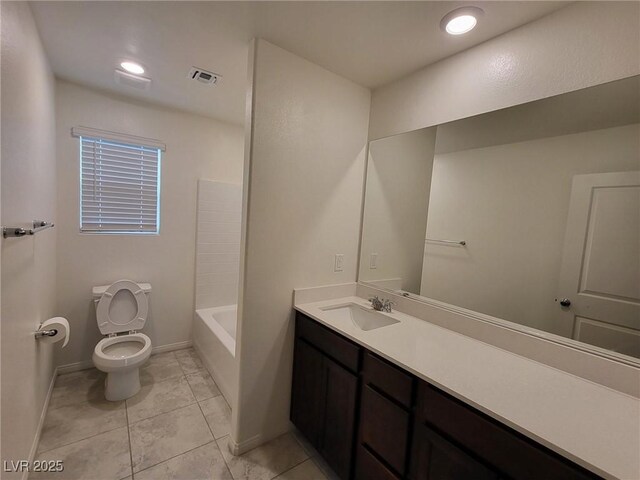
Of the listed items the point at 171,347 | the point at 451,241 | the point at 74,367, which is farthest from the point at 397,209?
the point at 74,367

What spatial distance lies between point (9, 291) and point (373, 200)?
2.05 meters

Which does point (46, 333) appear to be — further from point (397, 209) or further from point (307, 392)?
point (397, 209)

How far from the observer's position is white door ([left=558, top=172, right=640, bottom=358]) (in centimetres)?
114

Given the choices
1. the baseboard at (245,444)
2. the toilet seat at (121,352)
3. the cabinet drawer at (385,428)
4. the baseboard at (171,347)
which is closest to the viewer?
Answer: the cabinet drawer at (385,428)

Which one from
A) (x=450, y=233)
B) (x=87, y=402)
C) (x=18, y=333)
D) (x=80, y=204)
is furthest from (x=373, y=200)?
(x=87, y=402)

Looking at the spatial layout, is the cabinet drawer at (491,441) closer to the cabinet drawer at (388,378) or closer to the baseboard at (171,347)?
the cabinet drawer at (388,378)

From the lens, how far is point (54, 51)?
174cm

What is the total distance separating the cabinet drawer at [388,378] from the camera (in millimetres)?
1182

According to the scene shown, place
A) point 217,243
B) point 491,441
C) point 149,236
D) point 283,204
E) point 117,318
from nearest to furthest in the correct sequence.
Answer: point 491,441 → point 283,204 → point 117,318 → point 149,236 → point 217,243

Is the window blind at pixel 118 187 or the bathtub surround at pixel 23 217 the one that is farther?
the window blind at pixel 118 187

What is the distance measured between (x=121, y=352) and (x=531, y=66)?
3270 millimetres

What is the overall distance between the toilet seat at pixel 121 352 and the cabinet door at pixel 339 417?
4.88ft

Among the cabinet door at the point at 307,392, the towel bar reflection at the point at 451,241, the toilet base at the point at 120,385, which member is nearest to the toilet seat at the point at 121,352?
the toilet base at the point at 120,385

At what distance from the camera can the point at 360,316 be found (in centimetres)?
193
